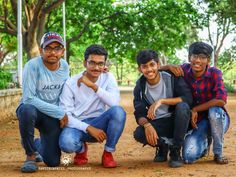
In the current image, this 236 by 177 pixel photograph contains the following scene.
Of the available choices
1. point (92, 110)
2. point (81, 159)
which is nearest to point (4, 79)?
point (81, 159)

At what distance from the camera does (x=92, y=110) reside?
5117 millimetres

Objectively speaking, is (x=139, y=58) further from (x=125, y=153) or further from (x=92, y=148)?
(x=92, y=148)

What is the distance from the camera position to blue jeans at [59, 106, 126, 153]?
4836mm

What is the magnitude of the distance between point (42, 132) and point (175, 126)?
1.36 m

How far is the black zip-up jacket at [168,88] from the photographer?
16.5 feet

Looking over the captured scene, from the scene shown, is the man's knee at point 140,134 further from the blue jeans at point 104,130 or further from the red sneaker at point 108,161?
the red sneaker at point 108,161

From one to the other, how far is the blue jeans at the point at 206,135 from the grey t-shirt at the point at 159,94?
0.39 meters

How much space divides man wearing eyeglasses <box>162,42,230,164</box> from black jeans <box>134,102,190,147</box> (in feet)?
0.72

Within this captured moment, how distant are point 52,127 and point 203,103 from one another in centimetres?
161

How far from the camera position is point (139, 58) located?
16.4ft

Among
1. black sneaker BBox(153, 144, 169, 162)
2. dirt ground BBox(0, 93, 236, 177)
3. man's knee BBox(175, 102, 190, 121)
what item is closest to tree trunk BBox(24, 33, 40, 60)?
dirt ground BBox(0, 93, 236, 177)

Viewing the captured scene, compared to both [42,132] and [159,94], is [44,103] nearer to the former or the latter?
[42,132]

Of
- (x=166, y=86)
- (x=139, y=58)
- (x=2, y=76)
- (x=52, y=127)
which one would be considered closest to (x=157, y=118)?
(x=166, y=86)

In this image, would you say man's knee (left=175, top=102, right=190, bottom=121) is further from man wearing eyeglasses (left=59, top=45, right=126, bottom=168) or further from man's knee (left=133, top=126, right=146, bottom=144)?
man wearing eyeglasses (left=59, top=45, right=126, bottom=168)
